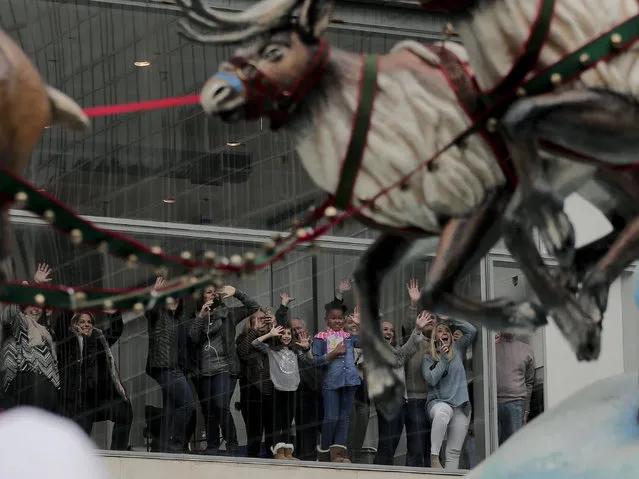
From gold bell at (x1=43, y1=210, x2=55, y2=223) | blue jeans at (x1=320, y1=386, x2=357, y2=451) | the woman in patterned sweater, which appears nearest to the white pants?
blue jeans at (x1=320, y1=386, x2=357, y2=451)

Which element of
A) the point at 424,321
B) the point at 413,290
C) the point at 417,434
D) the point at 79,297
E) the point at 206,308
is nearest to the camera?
the point at 79,297

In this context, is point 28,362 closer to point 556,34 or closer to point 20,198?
point 556,34

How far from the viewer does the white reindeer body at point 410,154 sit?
741cm

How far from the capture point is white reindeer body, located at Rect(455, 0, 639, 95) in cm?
714

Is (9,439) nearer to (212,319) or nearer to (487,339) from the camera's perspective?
(212,319)

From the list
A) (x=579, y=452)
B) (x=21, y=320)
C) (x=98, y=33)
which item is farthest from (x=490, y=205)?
(x=98, y=33)

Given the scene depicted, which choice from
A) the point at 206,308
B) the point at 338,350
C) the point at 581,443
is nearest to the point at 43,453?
the point at 581,443

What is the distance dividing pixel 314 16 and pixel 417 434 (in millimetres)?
7998

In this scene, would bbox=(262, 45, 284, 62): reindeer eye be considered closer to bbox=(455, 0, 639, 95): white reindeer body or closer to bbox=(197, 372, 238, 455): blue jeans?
bbox=(455, 0, 639, 95): white reindeer body

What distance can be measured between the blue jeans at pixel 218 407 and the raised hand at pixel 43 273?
1542 mm

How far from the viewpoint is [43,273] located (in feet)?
46.5

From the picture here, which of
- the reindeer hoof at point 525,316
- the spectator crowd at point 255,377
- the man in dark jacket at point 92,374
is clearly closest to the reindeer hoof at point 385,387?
the reindeer hoof at point 525,316

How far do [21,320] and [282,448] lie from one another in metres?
2.78

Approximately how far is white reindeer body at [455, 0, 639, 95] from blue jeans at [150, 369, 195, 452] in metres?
7.25
